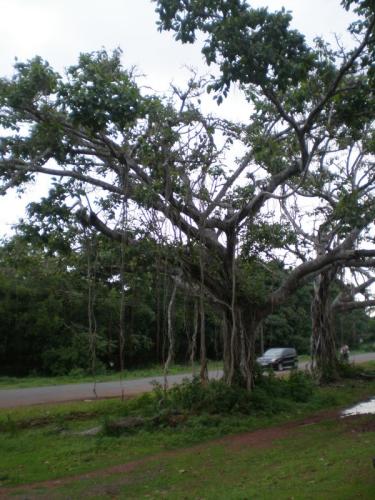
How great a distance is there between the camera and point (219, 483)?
332 inches

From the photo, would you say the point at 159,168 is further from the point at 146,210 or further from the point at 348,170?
the point at 348,170

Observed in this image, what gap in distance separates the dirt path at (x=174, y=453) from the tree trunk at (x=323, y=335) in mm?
7260

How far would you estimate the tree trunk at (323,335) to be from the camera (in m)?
22.7

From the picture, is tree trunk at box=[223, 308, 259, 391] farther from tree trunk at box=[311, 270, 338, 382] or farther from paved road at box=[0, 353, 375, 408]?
tree trunk at box=[311, 270, 338, 382]

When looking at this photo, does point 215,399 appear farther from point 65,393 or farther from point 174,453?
point 65,393

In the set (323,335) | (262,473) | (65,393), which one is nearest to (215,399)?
(262,473)

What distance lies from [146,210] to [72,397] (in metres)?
11.1

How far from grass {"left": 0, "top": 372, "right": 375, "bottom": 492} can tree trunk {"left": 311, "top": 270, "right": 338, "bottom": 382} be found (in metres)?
4.69

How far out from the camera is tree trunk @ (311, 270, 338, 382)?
22.7m

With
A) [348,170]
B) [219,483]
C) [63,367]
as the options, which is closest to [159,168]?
[219,483]

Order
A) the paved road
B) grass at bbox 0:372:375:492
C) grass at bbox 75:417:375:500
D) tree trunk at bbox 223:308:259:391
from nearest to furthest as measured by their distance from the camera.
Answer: grass at bbox 75:417:375:500 → grass at bbox 0:372:375:492 → tree trunk at bbox 223:308:259:391 → the paved road

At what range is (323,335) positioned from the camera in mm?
23031

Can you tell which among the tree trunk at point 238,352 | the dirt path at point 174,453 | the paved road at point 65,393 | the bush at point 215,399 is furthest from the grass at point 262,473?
the paved road at point 65,393

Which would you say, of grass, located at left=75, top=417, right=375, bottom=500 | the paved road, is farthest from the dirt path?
the paved road
